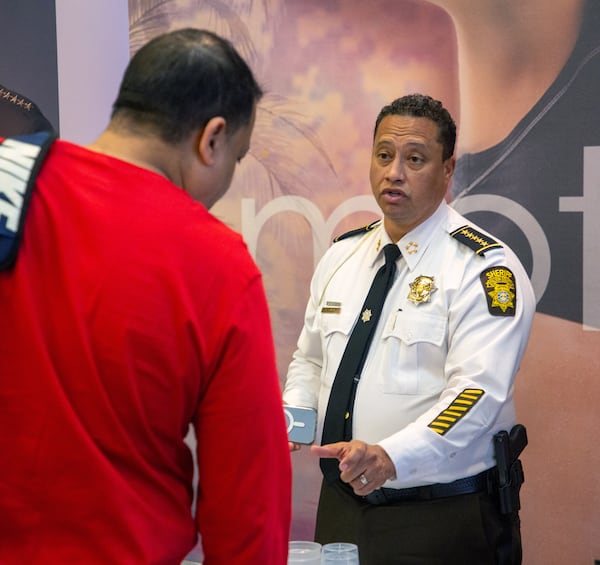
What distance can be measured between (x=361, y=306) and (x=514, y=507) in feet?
2.30

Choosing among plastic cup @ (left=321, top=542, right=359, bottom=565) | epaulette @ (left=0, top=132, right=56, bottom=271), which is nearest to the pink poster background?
plastic cup @ (left=321, top=542, right=359, bottom=565)

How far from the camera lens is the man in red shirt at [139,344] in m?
0.98

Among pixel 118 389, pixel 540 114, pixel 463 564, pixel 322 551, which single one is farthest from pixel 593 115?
pixel 118 389

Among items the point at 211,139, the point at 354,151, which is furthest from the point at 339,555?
the point at 354,151

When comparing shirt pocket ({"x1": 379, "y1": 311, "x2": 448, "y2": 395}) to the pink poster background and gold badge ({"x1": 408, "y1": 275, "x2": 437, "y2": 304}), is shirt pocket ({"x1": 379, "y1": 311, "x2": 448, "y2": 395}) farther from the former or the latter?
the pink poster background

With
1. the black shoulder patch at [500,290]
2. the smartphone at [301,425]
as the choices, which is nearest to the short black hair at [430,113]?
the black shoulder patch at [500,290]

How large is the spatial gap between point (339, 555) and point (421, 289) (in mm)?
868

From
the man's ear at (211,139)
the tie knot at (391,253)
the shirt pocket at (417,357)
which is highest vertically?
the man's ear at (211,139)

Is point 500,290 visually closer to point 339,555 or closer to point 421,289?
point 421,289

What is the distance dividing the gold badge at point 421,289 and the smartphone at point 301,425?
528 millimetres

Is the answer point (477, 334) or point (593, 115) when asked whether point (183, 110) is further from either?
point (593, 115)

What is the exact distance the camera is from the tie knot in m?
2.43

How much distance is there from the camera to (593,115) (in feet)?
9.50

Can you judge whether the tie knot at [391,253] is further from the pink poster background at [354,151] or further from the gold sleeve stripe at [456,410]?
the pink poster background at [354,151]
